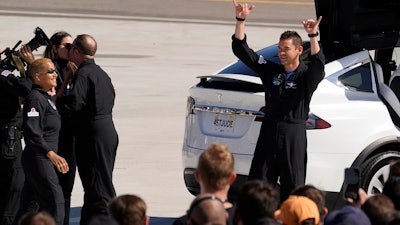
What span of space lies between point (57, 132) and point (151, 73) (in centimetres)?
1050

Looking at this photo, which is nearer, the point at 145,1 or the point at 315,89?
the point at 315,89

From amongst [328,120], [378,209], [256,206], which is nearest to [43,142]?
[328,120]

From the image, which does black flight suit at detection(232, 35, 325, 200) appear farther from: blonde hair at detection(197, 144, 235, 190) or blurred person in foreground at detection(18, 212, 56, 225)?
blurred person in foreground at detection(18, 212, 56, 225)

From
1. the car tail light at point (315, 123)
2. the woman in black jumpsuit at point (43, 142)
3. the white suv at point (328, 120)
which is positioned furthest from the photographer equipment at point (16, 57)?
the car tail light at point (315, 123)

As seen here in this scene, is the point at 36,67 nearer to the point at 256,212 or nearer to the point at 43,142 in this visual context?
the point at 43,142

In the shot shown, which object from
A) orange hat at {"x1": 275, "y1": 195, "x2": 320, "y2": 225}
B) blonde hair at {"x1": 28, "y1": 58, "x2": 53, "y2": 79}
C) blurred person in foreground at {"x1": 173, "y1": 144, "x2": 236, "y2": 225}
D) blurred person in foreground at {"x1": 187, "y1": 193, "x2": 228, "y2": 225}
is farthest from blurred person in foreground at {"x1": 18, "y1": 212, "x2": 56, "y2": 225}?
blonde hair at {"x1": 28, "y1": 58, "x2": 53, "y2": 79}

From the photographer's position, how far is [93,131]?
995 centimetres

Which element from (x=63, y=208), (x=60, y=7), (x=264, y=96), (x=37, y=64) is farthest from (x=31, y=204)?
(x=60, y=7)

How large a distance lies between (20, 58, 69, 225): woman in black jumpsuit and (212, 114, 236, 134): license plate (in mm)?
1494

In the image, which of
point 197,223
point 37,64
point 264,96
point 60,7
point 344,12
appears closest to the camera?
point 197,223

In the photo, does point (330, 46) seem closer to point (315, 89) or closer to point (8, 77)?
point (315, 89)

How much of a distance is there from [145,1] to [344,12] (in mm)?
19726

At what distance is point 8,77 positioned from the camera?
33.1 ft

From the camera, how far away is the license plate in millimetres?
10383
